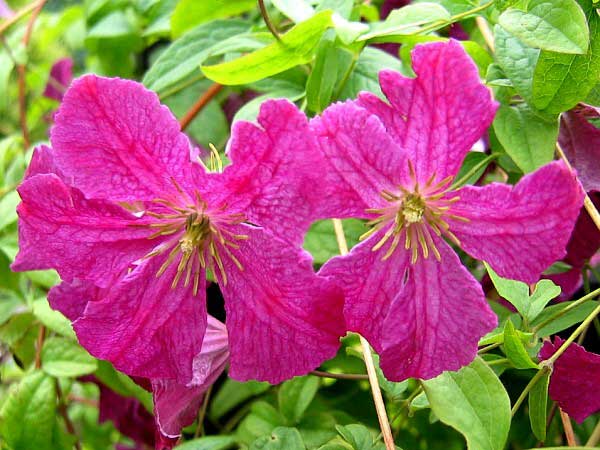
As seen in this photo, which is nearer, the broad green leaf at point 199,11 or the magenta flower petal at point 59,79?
the broad green leaf at point 199,11

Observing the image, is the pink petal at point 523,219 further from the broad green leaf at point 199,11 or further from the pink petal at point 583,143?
the broad green leaf at point 199,11

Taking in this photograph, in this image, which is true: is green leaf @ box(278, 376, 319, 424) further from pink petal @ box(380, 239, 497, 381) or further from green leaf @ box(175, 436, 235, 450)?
pink petal @ box(380, 239, 497, 381)

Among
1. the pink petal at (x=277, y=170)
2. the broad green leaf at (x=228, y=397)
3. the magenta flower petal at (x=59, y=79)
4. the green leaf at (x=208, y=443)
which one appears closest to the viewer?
the pink petal at (x=277, y=170)

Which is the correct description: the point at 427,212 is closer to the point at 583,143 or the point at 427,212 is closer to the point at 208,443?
the point at 583,143

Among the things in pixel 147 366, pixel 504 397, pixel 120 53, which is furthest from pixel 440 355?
pixel 120 53

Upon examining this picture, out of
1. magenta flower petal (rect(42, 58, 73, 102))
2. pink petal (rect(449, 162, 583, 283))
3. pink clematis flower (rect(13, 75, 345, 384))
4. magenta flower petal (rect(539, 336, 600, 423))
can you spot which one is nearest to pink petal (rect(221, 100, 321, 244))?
pink clematis flower (rect(13, 75, 345, 384))

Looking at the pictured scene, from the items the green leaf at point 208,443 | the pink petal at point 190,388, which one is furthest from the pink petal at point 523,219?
the green leaf at point 208,443

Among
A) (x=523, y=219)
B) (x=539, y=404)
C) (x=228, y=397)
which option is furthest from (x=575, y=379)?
(x=228, y=397)
